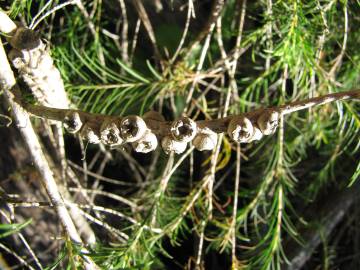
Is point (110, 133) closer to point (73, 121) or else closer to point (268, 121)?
point (73, 121)

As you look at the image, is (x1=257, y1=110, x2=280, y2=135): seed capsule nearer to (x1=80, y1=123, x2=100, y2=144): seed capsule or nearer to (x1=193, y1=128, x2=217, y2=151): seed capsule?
(x1=193, y1=128, x2=217, y2=151): seed capsule

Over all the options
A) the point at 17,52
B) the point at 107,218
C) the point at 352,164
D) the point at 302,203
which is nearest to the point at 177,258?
the point at 107,218

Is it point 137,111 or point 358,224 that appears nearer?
point 137,111

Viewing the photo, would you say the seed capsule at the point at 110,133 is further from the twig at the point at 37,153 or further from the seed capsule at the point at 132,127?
the twig at the point at 37,153

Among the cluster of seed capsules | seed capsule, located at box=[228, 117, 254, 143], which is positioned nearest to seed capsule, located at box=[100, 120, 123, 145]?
the cluster of seed capsules

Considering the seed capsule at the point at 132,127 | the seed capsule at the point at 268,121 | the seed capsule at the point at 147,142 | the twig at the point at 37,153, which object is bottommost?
the twig at the point at 37,153

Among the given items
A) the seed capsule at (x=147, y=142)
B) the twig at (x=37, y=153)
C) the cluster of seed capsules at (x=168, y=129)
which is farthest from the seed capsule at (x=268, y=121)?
the twig at (x=37, y=153)

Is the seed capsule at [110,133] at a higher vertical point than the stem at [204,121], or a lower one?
lower

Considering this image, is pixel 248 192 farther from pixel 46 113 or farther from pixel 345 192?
pixel 46 113
